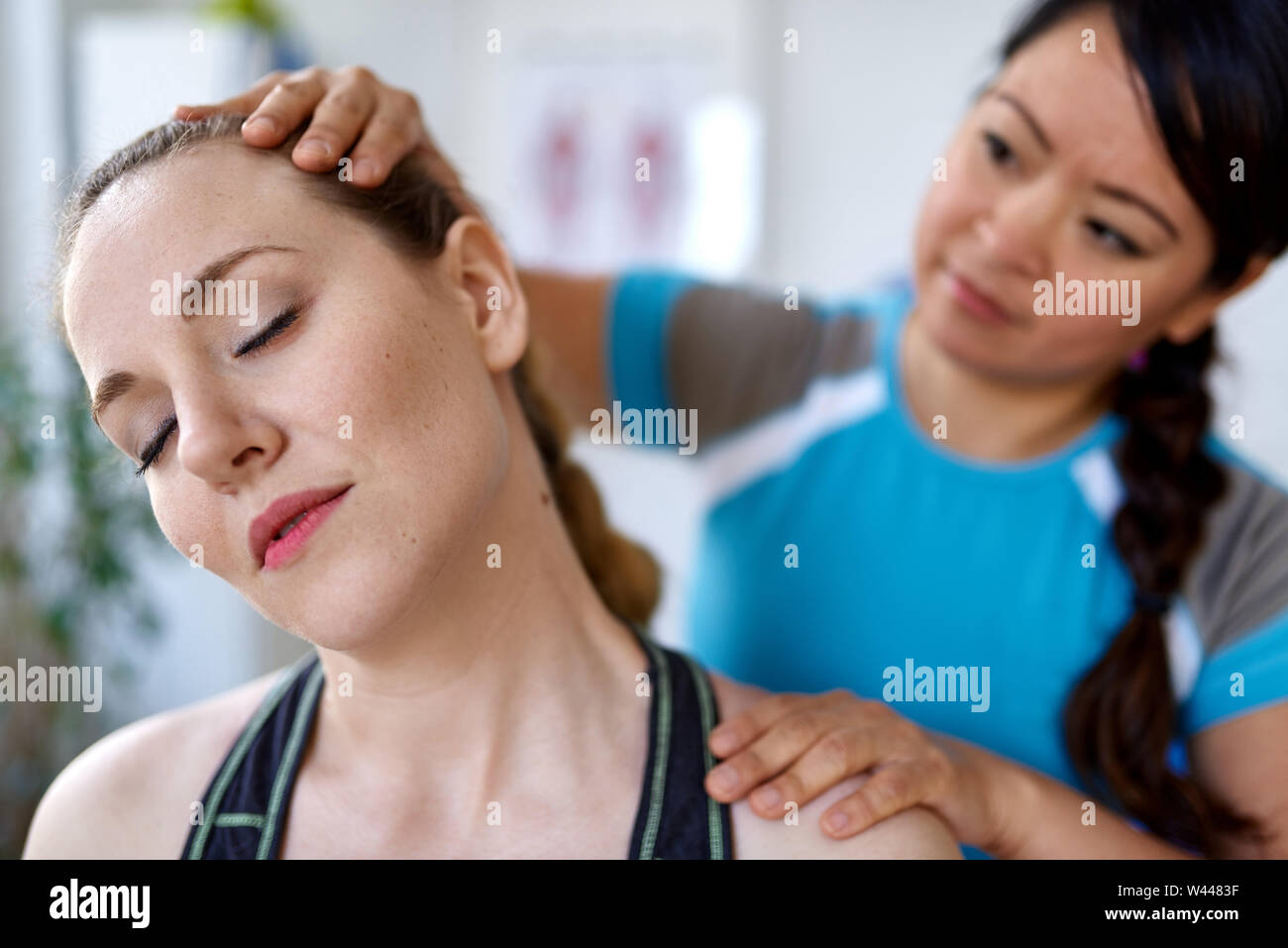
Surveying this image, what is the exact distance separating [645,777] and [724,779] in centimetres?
8

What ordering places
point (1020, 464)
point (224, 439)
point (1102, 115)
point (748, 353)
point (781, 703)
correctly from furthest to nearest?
point (748, 353) < point (1020, 464) < point (1102, 115) < point (781, 703) < point (224, 439)

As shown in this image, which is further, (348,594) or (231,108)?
(231,108)

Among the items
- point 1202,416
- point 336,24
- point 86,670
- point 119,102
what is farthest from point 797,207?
point 86,670

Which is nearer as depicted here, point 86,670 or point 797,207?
point 86,670

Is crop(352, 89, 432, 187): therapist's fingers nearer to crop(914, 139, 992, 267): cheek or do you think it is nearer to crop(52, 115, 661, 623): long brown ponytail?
crop(52, 115, 661, 623): long brown ponytail

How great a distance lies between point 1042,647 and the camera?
4.71ft

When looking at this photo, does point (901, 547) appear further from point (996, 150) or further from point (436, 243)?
point (436, 243)

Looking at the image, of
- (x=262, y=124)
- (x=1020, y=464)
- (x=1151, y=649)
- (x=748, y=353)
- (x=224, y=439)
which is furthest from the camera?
(x=748, y=353)

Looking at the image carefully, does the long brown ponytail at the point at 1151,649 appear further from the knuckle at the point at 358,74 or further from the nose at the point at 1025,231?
the knuckle at the point at 358,74

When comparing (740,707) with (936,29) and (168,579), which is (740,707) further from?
(936,29)

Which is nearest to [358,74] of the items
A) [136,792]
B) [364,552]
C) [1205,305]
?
[364,552]

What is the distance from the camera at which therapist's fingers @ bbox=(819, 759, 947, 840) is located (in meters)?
1.01

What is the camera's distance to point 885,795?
1026 mm

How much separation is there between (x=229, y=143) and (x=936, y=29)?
2741 millimetres
